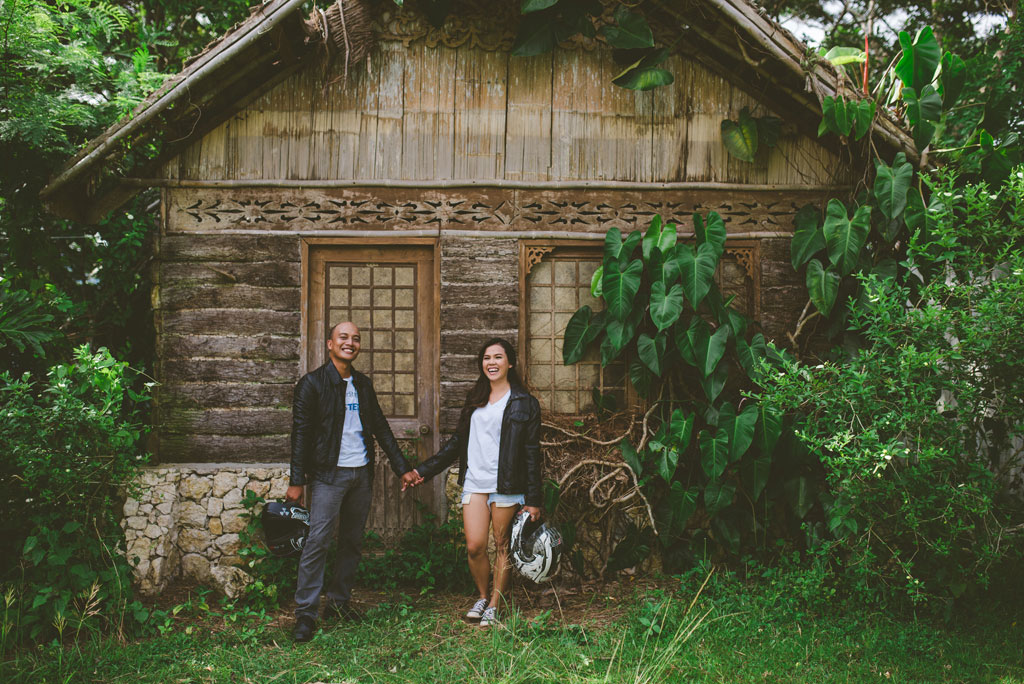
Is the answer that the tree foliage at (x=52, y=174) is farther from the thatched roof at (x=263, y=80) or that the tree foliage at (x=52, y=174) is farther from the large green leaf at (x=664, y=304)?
the large green leaf at (x=664, y=304)

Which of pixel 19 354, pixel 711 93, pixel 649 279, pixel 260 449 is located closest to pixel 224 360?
pixel 260 449

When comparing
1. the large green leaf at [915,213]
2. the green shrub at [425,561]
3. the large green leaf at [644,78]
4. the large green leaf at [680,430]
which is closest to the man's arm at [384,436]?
the green shrub at [425,561]

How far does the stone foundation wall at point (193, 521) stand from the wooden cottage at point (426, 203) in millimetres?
259

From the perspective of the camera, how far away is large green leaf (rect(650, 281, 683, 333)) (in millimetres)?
5453

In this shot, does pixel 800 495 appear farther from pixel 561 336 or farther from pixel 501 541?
pixel 501 541

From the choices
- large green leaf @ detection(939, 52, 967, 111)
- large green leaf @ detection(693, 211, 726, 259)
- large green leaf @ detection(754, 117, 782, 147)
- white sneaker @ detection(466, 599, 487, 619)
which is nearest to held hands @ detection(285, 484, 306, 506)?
white sneaker @ detection(466, 599, 487, 619)

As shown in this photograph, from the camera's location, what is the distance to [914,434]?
15.9 ft

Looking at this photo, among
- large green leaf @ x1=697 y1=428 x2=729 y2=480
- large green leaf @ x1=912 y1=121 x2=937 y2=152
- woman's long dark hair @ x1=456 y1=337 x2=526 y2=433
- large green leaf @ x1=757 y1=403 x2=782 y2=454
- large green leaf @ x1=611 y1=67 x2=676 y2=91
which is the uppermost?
large green leaf @ x1=611 y1=67 x2=676 y2=91

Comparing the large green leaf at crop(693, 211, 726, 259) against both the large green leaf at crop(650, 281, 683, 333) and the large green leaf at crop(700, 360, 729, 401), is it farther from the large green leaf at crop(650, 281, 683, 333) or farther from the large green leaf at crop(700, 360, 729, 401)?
the large green leaf at crop(700, 360, 729, 401)

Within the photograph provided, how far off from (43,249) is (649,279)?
548 cm

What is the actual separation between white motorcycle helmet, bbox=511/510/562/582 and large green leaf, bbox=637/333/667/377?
1655 mm

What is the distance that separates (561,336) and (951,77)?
368cm

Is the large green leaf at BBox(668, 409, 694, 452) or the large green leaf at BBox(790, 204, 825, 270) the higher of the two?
the large green leaf at BBox(790, 204, 825, 270)

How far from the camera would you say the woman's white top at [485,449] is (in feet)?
16.2
